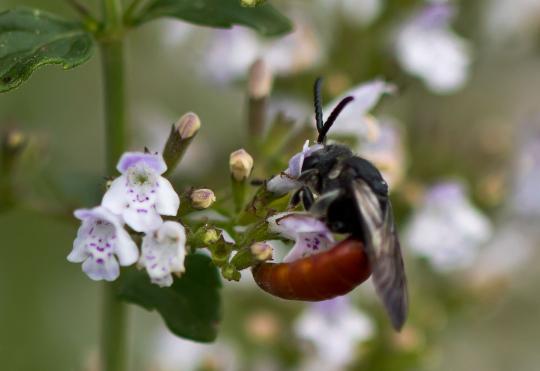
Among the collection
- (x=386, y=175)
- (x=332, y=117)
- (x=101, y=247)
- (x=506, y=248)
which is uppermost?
(x=332, y=117)

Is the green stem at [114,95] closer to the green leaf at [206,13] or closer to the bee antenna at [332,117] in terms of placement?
the green leaf at [206,13]

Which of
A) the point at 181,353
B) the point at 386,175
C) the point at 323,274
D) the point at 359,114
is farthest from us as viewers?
the point at 181,353

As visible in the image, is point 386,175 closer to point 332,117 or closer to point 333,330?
point 333,330

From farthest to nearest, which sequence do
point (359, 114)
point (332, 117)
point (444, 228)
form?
point (444, 228) < point (359, 114) < point (332, 117)

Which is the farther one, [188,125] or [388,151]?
[388,151]

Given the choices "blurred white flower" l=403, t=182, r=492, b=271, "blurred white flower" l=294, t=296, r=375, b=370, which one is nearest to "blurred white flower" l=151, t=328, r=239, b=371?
"blurred white flower" l=294, t=296, r=375, b=370

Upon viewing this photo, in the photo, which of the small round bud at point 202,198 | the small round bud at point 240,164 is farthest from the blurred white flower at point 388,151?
the small round bud at point 202,198

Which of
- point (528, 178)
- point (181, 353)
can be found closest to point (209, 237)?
point (181, 353)

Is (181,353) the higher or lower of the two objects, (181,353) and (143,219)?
the lower

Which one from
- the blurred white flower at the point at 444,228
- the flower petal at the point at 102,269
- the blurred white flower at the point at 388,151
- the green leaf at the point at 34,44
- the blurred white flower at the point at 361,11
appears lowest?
the blurred white flower at the point at 444,228
